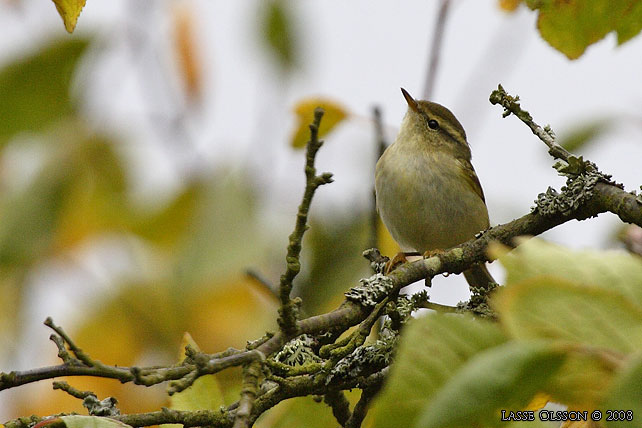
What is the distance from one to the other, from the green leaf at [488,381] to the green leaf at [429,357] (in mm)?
80

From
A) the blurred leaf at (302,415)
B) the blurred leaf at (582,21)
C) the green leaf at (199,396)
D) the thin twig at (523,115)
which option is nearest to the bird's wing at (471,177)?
the thin twig at (523,115)

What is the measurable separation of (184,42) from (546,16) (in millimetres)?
3853

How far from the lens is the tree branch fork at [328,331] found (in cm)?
171

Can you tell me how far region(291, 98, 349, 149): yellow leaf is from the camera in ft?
11.6

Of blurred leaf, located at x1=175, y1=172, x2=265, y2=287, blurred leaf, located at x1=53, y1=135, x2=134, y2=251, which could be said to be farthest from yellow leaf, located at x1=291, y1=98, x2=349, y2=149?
blurred leaf, located at x1=53, y1=135, x2=134, y2=251

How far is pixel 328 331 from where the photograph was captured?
7.54ft

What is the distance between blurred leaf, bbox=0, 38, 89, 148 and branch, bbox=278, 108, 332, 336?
98.4 inches

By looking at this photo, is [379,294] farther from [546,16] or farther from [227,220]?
[227,220]

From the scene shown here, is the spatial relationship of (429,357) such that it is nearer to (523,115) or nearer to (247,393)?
(247,393)

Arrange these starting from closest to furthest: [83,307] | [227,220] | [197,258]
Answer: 1. [197,258]
2. [227,220]
3. [83,307]

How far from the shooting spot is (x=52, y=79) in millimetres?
3934

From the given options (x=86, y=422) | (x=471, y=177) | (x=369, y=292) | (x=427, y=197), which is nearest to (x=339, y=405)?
(x=369, y=292)

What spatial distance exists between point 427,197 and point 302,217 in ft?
9.18

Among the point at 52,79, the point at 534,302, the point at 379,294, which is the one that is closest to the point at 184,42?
the point at 52,79
